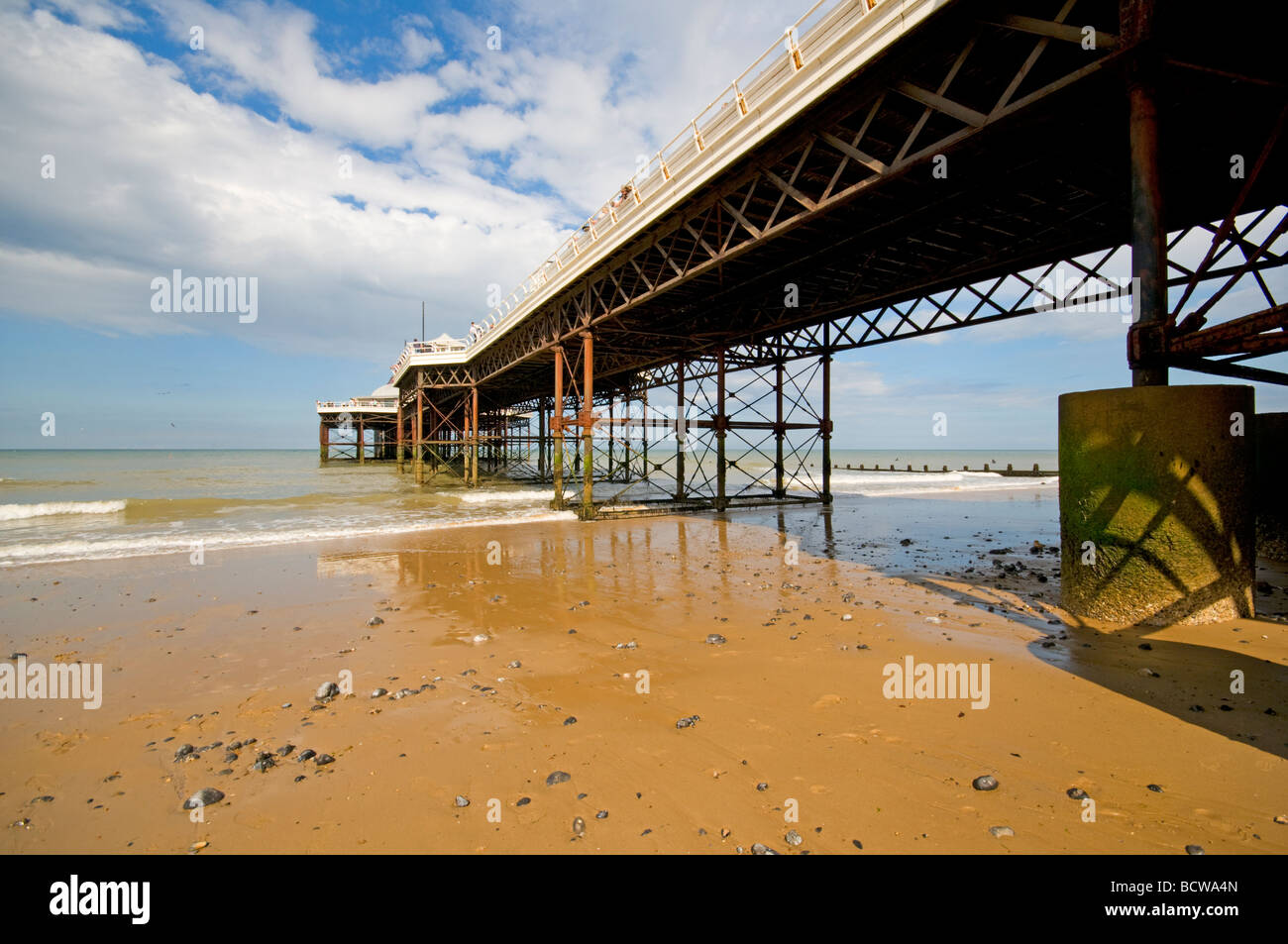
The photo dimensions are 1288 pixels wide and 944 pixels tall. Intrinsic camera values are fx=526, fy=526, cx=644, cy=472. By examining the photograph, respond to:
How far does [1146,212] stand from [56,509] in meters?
32.8

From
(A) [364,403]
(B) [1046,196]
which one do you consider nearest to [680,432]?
(B) [1046,196]

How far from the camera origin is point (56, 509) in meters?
21.0

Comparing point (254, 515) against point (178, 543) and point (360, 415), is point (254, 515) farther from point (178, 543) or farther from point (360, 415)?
point (360, 415)

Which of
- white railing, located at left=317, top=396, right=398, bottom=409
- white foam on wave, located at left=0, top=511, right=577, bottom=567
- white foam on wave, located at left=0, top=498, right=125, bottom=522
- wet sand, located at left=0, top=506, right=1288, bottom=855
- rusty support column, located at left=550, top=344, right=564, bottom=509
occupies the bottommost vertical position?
wet sand, located at left=0, top=506, right=1288, bottom=855

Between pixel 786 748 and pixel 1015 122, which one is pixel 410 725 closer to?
pixel 786 748

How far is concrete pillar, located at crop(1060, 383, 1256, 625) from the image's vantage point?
5082 mm

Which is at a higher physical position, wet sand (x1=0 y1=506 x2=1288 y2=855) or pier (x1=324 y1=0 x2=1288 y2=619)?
pier (x1=324 y1=0 x2=1288 y2=619)

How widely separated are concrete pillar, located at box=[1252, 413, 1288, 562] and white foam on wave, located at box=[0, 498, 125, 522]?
32993 mm

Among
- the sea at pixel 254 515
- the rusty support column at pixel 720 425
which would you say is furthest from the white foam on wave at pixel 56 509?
the rusty support column at pixel 720 425

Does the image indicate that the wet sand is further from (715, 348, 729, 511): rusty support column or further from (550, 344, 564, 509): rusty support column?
(550, 344, 564, 509): rusty support column

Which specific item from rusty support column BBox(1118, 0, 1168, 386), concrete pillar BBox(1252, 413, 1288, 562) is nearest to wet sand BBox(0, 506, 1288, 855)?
rusty support column BBox(1118, 0, 1168, 386)

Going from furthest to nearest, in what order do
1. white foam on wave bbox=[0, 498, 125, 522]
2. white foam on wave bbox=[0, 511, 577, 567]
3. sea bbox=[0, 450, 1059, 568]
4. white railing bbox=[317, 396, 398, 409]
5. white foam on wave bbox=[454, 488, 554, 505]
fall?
white railing bbox=[317, 396, 398, 409] < white foam on wave bbox=[454, 488, 554, 505] < white foam on wave bbox=[0, 498, 125, 522] < sea bbox=[0, 450, 1059, 568] < white foam on wave bbox=[0, 511, 577, 567]

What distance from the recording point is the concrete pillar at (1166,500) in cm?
508

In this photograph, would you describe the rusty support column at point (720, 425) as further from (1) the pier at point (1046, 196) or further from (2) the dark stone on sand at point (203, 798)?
(2) the dark stone on sand at point (203, 798)
